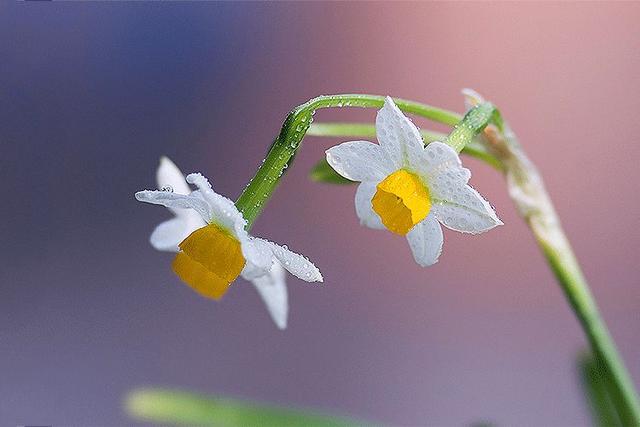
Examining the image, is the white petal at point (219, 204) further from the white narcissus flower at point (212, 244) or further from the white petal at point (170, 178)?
the white petal at point (170, 178)

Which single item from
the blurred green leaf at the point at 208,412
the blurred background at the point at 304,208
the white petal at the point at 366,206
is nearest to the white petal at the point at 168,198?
the white petal at the point at 366,206

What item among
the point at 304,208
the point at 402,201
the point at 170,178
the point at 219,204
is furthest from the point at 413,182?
the point at 304,208

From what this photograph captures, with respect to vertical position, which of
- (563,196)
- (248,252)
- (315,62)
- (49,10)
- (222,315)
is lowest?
(248,252)

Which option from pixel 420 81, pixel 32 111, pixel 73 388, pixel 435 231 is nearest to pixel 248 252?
pixel 435 231

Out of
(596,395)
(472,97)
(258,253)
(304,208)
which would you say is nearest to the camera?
(258,253)

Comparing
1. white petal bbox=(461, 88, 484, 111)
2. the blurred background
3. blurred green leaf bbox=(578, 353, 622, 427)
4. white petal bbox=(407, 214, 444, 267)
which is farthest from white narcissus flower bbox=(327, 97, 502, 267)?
the blurred background

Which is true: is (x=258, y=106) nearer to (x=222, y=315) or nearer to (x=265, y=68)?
(x=265, y=68)

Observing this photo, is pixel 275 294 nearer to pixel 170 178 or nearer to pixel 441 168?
pixel 170 178
